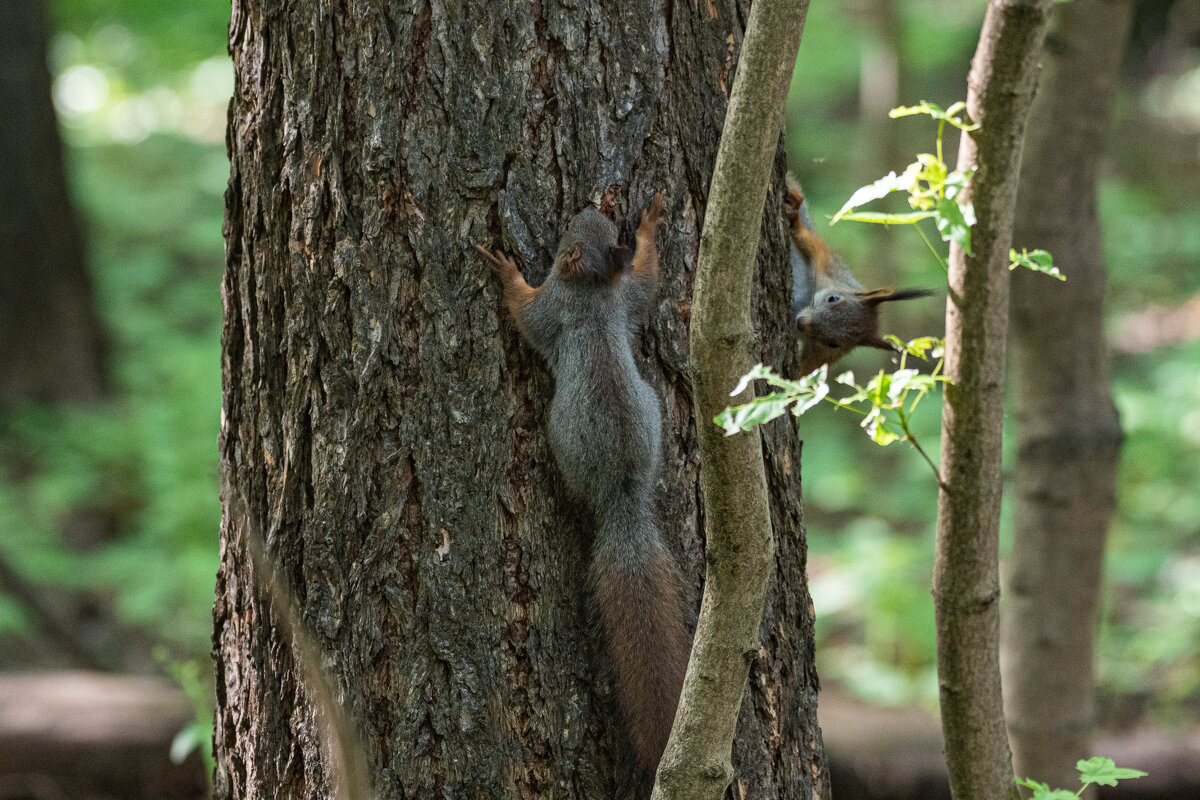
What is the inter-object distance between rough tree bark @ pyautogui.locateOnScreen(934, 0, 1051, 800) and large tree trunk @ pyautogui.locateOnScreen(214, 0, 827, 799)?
15.3 inches

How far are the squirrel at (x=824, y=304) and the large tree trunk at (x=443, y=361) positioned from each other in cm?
77

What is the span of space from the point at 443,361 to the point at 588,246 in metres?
0.35

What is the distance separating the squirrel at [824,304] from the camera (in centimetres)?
260

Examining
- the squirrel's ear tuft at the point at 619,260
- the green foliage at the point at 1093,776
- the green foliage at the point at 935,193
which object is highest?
the squirrel's ear tuft at the point at 619,260

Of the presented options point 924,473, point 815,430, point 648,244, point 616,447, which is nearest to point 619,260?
point 648,244

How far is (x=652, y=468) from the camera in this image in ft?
6.47

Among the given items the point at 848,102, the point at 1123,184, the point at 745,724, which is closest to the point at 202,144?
the point at 848,102

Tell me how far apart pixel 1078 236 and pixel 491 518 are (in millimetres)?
2192

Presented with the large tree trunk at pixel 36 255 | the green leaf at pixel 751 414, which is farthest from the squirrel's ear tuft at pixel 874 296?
the large tree trunk at pixel 36 255

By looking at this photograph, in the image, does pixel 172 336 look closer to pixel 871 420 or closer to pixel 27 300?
pixel 27 300

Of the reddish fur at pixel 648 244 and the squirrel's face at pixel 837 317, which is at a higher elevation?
the squirrel's face at pixel 837 317

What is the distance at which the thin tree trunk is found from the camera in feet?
4.43

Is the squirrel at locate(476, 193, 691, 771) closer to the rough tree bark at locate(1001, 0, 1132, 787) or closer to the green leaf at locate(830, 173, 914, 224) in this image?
the green leaf at locate(830, 173, 914, 224)

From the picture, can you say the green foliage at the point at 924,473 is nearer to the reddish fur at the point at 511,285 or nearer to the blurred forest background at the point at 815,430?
the blurred forest background at the point at 815,430
